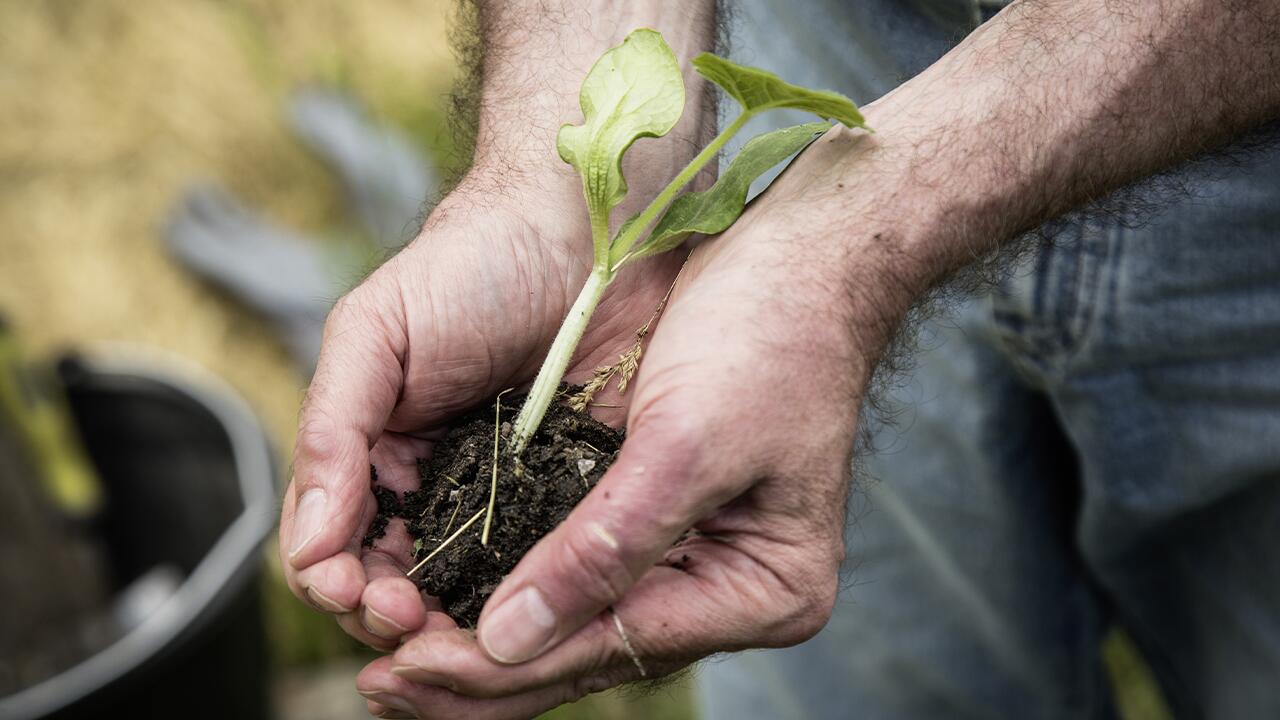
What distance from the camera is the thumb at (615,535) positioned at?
95cm

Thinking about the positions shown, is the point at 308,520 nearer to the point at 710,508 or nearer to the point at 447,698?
the point at 447,698

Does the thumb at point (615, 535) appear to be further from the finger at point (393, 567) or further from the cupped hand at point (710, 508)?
the finger at point (393, 567)

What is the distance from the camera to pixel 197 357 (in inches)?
127

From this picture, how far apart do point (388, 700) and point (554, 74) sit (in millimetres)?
850

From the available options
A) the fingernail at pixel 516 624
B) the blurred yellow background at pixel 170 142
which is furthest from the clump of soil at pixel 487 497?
the blurred yellow background at pixel 170 142

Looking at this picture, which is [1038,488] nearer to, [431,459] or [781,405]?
[781,405]

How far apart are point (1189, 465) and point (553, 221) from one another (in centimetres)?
90

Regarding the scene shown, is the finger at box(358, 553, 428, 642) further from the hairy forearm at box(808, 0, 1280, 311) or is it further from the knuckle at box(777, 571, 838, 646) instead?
the hairy forearm at box(808, 0, 1280, 311)

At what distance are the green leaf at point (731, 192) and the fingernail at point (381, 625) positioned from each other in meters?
0.47

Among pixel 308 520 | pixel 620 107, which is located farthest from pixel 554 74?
pixel 308 520

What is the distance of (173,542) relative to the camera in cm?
264

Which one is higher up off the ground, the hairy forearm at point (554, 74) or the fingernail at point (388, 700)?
the hairy forearm at point (554, 74)

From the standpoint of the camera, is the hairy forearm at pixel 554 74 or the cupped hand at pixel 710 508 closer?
the cupped hand at pixel 710 508

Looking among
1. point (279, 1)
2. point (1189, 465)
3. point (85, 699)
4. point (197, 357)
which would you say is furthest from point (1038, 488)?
point (279, 1)
